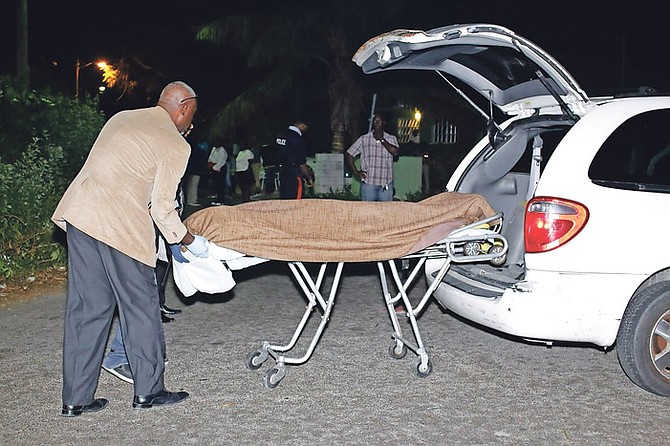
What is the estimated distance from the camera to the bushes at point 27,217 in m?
10.1

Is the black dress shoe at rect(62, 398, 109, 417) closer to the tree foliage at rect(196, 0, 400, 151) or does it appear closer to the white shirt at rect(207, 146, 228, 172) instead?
the white shirt at rect(207, 146, 228, 172)

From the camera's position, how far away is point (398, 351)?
269 inches

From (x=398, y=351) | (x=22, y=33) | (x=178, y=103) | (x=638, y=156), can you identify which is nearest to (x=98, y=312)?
(x=178, y=103)

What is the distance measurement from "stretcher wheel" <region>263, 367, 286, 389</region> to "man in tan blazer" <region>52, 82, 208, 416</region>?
0.76m

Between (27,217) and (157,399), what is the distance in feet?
17.1

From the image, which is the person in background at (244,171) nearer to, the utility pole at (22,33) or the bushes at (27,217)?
the utility pole at (22,33)

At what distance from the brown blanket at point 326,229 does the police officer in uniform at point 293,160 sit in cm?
715

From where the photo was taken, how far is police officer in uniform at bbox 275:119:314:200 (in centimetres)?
1306

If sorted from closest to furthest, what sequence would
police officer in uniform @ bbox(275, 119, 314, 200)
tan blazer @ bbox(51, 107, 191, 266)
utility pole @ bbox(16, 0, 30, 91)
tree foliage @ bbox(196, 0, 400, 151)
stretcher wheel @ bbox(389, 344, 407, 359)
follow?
tan blazer @ bbox(51, 107, 191, 266) → stretcher wheel @ bbox(389, 344, 407, 359) → police officer in uniform @ bbox(275, 119, 314, 200) → utility pole @ bbox(16, 0, 30, 91) → tree foliage @ bbox(196, 0, 400, 151)

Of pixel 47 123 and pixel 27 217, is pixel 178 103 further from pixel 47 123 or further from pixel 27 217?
pixel 47 123

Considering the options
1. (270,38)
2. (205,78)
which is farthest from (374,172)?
(205,78)

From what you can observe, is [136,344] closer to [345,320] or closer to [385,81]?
[345,320]

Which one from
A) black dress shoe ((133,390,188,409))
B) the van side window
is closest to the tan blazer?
black dress shoe ((133,390,188,409))

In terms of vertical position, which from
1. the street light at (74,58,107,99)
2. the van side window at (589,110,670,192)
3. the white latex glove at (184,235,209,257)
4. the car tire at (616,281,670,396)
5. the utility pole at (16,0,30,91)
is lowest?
the car tire at (616,281,670,396)
